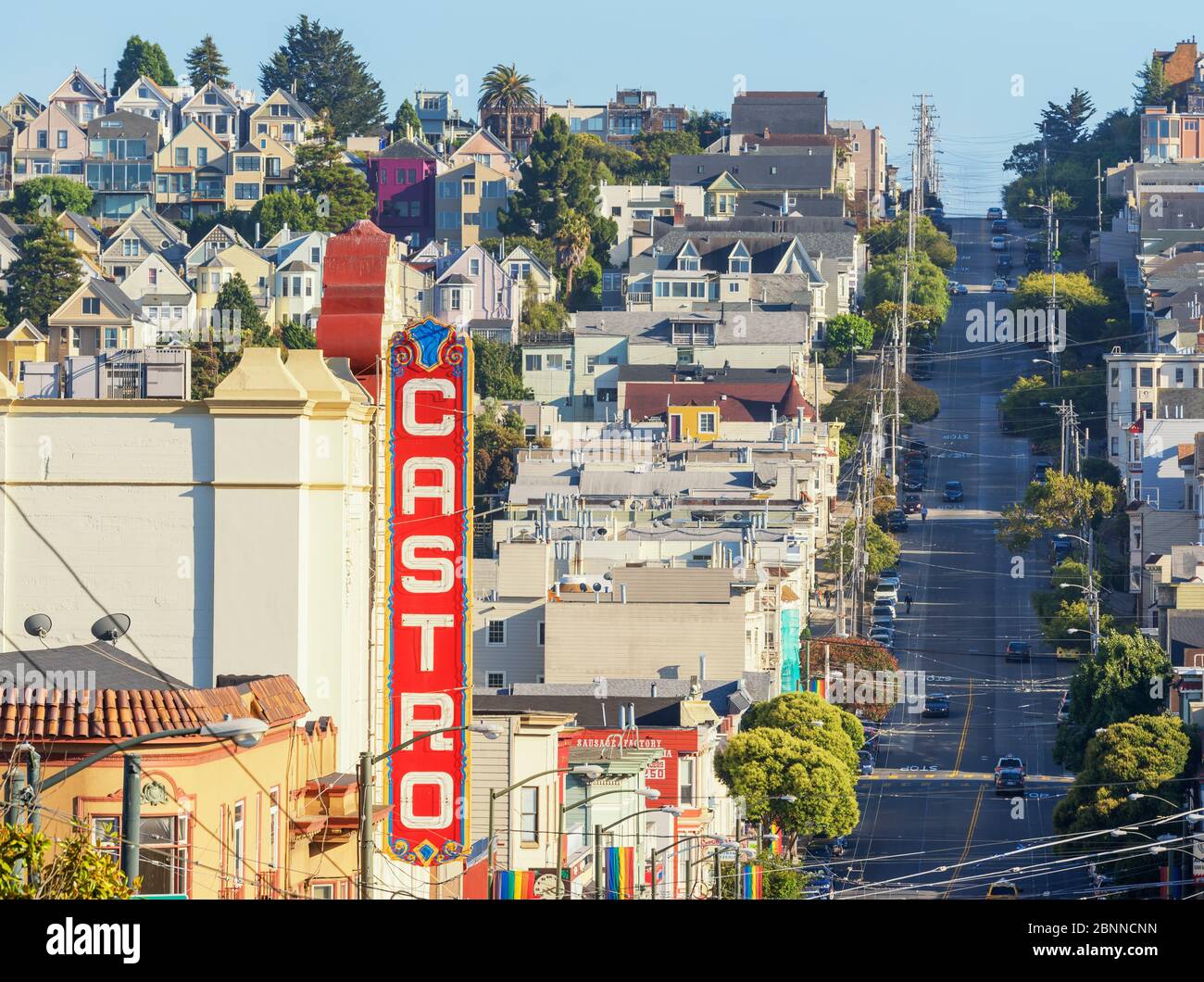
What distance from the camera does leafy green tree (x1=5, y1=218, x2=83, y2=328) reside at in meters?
174

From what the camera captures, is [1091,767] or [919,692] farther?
[919,692]

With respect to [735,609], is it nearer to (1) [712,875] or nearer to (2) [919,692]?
(2) [919,692]

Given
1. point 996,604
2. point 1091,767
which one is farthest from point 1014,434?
point 1091,767

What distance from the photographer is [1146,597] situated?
136 metres

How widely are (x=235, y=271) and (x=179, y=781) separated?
15486 cm

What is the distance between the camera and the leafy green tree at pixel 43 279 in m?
174

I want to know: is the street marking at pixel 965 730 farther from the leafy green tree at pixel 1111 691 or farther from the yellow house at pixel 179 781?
the yellow house at pixel 179 781

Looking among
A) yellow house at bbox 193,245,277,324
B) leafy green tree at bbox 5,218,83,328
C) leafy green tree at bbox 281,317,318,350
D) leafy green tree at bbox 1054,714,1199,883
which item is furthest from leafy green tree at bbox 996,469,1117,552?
leafy green tree at bbox 5,218,83,328

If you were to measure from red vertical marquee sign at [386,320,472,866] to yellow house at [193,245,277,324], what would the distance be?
13644 centimetres

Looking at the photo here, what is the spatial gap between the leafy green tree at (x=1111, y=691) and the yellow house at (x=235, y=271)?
299 ft

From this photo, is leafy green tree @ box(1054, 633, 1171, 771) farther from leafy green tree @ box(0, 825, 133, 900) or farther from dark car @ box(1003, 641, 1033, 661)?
leafy green tree @ box(0, 825, 133, 900)

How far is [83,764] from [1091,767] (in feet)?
245

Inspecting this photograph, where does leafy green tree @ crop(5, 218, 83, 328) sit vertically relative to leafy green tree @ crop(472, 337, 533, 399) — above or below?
above
